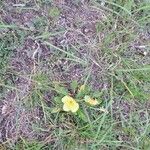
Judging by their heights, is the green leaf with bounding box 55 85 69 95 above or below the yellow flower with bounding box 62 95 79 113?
above

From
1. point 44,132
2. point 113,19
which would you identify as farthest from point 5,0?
point 44,132

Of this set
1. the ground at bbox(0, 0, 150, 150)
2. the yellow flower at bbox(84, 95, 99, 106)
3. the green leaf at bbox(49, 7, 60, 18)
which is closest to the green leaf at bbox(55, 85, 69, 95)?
the ground at bbox(0, 0, 150, 150)

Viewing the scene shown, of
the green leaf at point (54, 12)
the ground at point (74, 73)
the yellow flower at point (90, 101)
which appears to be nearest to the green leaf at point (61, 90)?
the ground at point (74, 73)

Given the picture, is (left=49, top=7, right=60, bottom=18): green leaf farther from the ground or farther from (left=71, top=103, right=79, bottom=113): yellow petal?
(left=71, top=103, right=79, bottom=113): yellow petal

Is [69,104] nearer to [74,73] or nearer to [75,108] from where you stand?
[75,108]

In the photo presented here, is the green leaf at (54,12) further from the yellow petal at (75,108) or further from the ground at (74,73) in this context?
the yellow petal at (75,108)

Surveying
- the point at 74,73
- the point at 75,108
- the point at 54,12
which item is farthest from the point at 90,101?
the point at 54,12

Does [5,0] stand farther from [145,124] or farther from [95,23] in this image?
[145,124]
